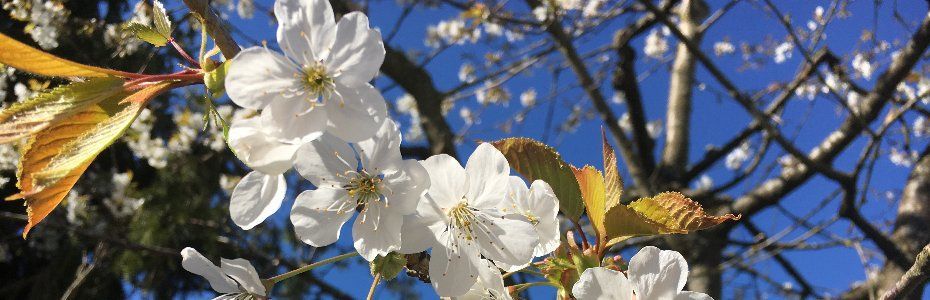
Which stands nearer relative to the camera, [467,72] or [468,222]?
[468,222]

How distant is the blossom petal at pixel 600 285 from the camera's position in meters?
0.48

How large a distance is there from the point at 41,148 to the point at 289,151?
172 millimetres

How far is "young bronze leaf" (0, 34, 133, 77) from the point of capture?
1.36 feet

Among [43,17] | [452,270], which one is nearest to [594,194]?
[452,270]

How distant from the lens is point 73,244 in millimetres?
2936

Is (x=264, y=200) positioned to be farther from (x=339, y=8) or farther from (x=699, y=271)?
(x=699, y=271)

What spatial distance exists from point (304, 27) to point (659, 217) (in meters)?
0.31

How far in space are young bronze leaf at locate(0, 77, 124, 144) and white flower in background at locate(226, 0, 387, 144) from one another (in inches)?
4.0

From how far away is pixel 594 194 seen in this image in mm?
531

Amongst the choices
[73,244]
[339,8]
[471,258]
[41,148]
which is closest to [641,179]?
[339,8]

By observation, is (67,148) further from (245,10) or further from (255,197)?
(245,10)

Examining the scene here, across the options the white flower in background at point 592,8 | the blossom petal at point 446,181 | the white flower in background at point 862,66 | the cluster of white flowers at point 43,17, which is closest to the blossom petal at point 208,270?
the blossom petal at point 446,181

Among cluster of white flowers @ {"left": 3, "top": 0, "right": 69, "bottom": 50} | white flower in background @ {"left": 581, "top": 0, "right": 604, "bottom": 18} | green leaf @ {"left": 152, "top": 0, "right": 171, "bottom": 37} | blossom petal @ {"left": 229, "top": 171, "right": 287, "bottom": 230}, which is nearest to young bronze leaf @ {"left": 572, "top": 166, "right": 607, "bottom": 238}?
→ blossom petal @ {"left": 229, "top": 171, "right": 287, "bottom": 230}

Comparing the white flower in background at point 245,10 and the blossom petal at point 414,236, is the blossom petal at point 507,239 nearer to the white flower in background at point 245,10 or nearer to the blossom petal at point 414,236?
the blossom petal at point 414,236
